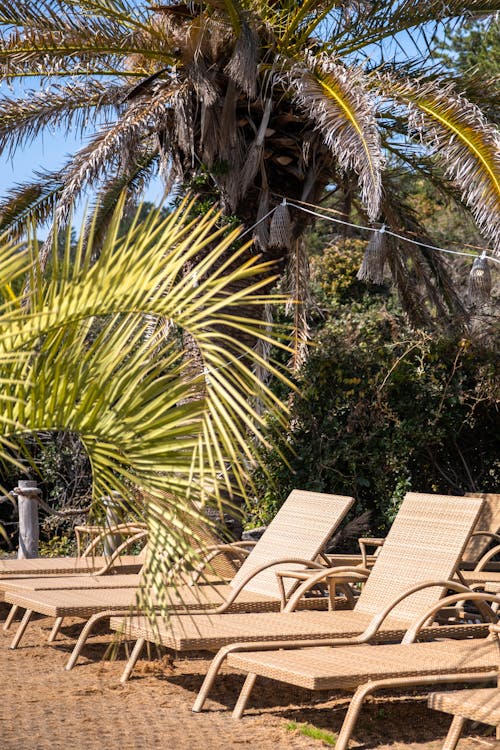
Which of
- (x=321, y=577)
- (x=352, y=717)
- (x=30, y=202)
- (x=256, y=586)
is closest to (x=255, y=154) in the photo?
(x=30, y=202)

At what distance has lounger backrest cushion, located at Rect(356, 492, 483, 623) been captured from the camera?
19.3ft

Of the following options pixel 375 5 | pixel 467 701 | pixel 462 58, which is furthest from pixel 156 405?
pixel 462 58

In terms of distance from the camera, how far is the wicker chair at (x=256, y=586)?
5.91 m

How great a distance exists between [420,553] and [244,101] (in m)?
4.85

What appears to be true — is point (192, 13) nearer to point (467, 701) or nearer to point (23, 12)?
point (23, 12)

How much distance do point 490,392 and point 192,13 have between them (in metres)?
4.77

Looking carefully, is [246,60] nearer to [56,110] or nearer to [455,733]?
[56,110]

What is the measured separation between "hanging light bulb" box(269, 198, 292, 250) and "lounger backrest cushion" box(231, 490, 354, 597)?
2.71 meters

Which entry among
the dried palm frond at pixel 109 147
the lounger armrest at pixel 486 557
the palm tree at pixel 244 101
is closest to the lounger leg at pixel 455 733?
the lounger armrest at pixel 486 557

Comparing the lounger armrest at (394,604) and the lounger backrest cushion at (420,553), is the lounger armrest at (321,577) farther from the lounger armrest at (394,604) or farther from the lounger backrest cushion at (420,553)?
the lounger armrest at (394,604)

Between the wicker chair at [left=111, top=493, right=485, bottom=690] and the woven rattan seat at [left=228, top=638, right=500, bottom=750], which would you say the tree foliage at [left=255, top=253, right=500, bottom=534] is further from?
the woven rattan seat at [left=228, top=638, right=500, bottom=750]

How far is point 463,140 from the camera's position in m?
7.77

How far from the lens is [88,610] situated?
A: 229 inches

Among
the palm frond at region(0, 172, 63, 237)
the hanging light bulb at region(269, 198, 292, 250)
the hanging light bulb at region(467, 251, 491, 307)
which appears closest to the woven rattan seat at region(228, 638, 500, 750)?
the hanging light bulb at region(467, 251, 491, 307)
